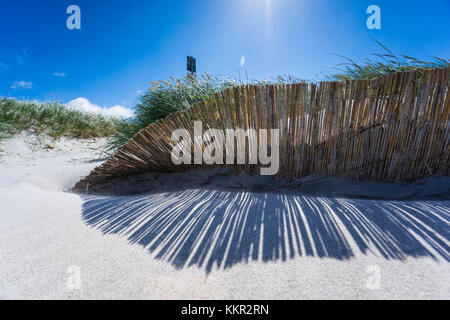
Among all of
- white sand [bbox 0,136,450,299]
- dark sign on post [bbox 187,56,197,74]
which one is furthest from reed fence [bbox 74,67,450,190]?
dark sign on post [bbox 187,56,197,74]

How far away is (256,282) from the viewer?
2.97 ft

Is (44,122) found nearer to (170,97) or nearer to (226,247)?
(170,97)

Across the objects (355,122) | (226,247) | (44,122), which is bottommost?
(226,247)

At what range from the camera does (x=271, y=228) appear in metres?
1.30

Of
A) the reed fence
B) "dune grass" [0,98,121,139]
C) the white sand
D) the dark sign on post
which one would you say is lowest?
the white sand

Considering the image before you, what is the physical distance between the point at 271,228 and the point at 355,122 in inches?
50.3

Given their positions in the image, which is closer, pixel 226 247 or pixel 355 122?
pixel 226 247

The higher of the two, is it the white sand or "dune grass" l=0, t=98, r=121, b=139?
"dune grass" l=0, t=98, r=121, b=139

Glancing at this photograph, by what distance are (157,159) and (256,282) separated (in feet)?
6.29

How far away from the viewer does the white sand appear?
88 cm

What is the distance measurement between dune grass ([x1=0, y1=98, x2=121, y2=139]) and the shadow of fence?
410 centimetres

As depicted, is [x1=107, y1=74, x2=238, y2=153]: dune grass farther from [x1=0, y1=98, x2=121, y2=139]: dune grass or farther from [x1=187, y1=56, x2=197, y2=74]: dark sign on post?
[x1=187, y1=56, x2=197, y2=74]: dark sign on post

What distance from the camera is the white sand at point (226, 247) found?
879 millimetres

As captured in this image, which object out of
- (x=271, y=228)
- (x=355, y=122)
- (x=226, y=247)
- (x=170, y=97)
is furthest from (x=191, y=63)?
(x=226, y=247)
